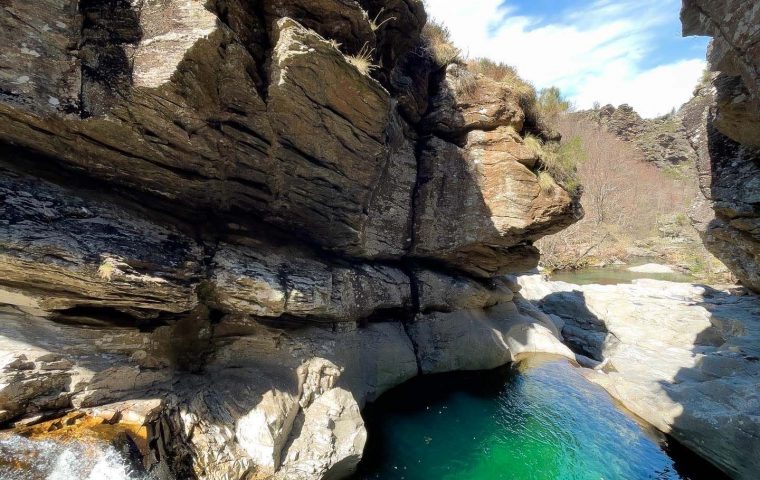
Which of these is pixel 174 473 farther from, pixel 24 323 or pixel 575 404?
pixel 575 404

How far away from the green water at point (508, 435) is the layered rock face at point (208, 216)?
1250mm

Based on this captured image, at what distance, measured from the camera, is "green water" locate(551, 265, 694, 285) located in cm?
2697

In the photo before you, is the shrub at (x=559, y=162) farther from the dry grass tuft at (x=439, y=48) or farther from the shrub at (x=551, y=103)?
the dry grass tuft at (x=439, y=48)

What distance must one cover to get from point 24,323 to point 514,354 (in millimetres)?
13753

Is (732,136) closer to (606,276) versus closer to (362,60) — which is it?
(362,60)

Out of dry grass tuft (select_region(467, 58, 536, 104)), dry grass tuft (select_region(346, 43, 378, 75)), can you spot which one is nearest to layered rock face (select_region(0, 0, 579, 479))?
dry grass tuft (select_region(346, 43, 378, 75))

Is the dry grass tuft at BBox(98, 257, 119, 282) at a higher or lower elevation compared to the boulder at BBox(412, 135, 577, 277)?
lower

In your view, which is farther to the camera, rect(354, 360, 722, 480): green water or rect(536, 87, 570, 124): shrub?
rect(536, 87, 570, 124): shrub

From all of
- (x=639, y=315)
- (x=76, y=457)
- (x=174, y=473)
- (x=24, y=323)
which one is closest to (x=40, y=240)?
(x=24, y=323)

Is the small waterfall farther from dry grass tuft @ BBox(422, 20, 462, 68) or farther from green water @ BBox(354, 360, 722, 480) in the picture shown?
dry grass tuft @ BBox(422, 20, 462, 68)

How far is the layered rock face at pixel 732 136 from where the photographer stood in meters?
5.44

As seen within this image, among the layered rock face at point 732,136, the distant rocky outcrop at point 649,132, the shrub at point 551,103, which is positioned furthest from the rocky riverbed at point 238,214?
the distant rocky outcrop at point 649,132

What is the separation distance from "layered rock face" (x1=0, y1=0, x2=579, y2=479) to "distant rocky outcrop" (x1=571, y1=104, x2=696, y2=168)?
2640 inches

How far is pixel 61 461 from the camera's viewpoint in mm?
4105
